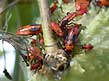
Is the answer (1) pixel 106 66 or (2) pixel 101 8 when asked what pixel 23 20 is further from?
(1) pixel 106 66

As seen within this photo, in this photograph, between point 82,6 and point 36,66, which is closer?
point 36,66

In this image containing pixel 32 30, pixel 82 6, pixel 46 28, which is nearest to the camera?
pixel 46 28

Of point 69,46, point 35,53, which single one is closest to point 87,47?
point 69,46

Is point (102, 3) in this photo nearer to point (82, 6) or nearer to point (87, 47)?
point (82, 6)

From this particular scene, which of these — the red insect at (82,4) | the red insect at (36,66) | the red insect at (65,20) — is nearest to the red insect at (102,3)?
the red insect at (82,4)

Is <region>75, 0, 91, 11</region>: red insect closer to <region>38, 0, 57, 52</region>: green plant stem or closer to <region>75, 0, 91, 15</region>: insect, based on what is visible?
<region>75, 0, 91, 15</region>: insect

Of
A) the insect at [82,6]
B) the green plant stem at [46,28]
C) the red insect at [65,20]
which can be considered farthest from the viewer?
the insect at [82,6]

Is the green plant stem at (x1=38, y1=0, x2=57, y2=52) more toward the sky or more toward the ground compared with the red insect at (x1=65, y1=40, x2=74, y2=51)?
more toward the sky

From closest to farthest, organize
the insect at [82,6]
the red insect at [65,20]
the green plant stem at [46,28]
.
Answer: the green plant stem at [46,28], the red insect at [65,20], the insect at [82,6]

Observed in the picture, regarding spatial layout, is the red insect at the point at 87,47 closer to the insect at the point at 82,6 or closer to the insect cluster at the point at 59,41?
the insect cluster at the point at 59,41

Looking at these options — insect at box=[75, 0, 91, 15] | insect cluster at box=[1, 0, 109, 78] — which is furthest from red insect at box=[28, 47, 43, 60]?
insect at box=[75, 0, 91, 15]

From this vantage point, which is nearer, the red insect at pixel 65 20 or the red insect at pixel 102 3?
the red insect at pixel 65 20

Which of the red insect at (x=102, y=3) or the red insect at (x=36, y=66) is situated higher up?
the red insect at (x=102, y=3)
